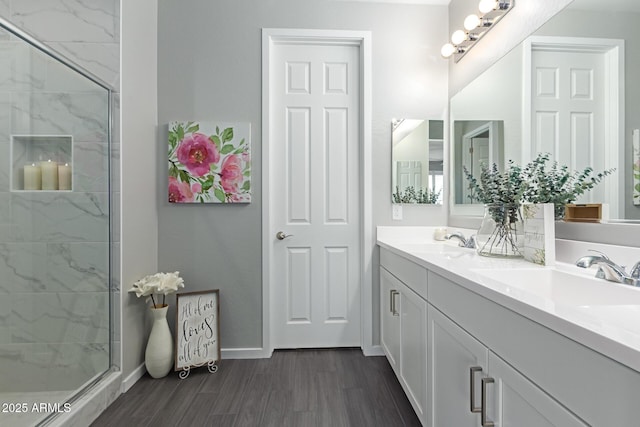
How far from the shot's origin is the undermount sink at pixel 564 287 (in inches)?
35.5

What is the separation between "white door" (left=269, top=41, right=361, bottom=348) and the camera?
244 cm

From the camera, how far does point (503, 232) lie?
1540 mm

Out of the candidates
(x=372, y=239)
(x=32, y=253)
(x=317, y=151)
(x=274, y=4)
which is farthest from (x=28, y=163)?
(x=372, y=239)

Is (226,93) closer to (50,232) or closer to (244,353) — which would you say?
(50,232)

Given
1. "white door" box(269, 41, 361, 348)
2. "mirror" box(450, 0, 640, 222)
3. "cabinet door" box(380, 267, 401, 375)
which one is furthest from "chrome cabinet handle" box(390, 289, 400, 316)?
"mirror" box(450, 0, 640, 222)

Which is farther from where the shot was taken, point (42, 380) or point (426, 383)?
point (42, 380)

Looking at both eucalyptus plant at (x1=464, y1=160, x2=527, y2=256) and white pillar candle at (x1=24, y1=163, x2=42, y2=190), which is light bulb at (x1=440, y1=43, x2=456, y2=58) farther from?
white pillar candle at (x1=24, y1=163, x2=42, y2=190)

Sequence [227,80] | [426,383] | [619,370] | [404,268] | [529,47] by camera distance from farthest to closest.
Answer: [227,80] → [404,268] → [529,47] → [426,383] → [619,370]

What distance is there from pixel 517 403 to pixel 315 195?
1848 mm

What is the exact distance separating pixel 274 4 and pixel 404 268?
2.07 meters

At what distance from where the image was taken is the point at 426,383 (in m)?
1.37

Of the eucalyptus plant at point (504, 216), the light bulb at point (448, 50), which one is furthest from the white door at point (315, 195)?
the eucalyptus plant at point (504, 216)

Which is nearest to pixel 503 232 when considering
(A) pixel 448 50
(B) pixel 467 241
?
(B) pixel 467 241

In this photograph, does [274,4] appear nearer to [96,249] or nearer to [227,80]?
[227,80]
